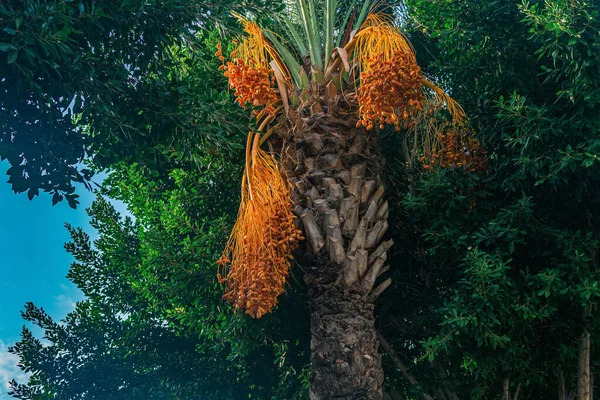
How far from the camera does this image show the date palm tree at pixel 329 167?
899 centimetres

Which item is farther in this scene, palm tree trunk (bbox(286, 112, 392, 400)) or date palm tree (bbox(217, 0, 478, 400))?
palm tree trunk (bbox(286, 112, 392, 400))

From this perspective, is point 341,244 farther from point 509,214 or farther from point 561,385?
point 561,385

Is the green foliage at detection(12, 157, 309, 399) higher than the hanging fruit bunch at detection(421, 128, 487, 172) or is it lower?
lower

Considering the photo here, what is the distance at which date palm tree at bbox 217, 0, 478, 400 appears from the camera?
354 inches

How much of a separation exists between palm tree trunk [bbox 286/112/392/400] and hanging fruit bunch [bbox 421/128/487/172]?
0.85 m

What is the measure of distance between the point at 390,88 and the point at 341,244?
2160mm

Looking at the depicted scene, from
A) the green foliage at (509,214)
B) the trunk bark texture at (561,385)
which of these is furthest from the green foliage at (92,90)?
the trunk bark texture at (561,385)

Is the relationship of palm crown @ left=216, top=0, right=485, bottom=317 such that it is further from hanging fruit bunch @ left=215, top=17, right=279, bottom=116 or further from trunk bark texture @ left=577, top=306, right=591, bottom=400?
trunk bark texture @ left=577, top=306, right=591, bottom=400

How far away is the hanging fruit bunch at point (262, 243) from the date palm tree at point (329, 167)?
16 millimetres

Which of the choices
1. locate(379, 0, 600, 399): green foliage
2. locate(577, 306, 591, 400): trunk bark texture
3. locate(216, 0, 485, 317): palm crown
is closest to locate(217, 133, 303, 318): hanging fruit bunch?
locate(216, 0, 485, 317): palm crown

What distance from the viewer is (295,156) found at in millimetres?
10125

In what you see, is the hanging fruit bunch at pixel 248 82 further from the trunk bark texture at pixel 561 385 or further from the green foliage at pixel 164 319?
the trunk bark texture at pixel 561 385

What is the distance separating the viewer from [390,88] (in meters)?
8.75

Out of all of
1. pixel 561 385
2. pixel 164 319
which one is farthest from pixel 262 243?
pixel 164 319
